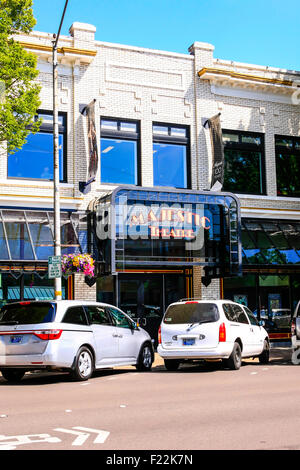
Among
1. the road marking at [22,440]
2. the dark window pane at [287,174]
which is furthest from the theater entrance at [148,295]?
the road marking at [22,440]

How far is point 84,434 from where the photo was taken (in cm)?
741

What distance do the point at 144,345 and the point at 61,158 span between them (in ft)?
27.9

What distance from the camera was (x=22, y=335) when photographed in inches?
532

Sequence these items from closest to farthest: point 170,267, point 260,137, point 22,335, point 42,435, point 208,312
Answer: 1. point 42,435
2. point 22,335
3. point 208,312
4. point 170,267
5. point 260,137

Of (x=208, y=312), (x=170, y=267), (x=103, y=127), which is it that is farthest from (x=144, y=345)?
(x=103, y=127)

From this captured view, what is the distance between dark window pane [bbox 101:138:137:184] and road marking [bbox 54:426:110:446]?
15675mm

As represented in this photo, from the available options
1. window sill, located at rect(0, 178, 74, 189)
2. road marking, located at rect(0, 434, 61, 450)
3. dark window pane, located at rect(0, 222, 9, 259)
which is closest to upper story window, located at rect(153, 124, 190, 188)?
window sill, located at rect(0, 178, 74, 189)

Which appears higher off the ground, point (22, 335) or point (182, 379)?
point (22, 335)

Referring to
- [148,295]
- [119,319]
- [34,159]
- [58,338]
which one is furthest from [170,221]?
[58,338]

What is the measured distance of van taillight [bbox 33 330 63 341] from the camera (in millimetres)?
13250

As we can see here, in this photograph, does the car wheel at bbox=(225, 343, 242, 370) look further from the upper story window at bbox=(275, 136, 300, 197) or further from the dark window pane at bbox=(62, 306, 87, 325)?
the upper story window at bbox=(275, 136, 300, 197)

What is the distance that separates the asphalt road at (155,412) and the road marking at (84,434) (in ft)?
0.03

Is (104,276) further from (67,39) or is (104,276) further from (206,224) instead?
(67,39)

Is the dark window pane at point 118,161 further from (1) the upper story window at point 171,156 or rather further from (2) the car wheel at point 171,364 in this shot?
(2) the car wheel at point 171,364
